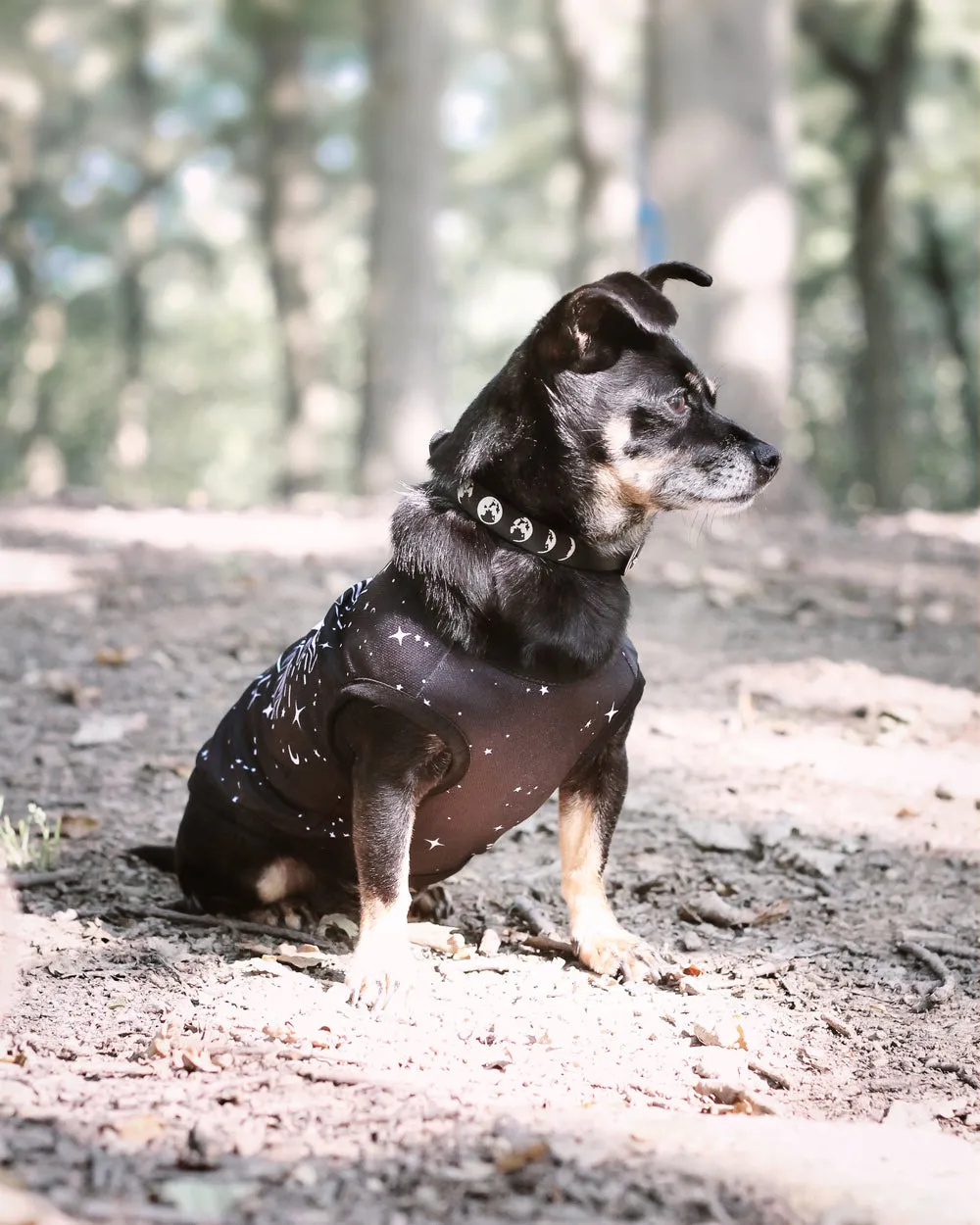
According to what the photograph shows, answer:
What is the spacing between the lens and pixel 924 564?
9.39 metres

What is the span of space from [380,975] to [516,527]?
1272 millimetres

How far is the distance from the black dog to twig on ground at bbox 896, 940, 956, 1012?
799 mm

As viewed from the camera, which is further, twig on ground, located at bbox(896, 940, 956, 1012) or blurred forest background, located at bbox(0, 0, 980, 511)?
blurred forest background, located at bbox(0, 0, 980, 511)

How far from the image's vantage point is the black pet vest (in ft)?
11.8

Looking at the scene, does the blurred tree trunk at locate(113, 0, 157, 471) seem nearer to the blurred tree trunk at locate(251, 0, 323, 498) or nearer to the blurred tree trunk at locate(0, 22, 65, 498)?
the blurred tree trunk at locate(0, 22, 65, 498)

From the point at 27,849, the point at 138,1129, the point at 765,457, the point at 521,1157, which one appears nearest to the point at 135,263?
the point at 27,849

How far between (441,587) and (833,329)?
2478 cm

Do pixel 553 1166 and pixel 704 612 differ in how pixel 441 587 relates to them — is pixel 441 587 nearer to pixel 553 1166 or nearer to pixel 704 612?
pixel 553 1166

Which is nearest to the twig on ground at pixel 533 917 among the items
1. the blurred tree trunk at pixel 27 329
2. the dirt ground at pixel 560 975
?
the dirt ground at pixel 560 975

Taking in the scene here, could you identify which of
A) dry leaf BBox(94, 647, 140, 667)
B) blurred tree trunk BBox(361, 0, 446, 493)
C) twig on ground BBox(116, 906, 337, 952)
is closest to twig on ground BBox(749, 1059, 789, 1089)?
twig on ground BBox(116, 906, 337, 952)

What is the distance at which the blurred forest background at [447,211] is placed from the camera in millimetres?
10914

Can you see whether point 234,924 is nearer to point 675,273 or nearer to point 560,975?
point 560,975

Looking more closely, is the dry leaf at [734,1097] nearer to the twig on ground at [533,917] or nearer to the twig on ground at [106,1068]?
the twig on ground at [533,917]

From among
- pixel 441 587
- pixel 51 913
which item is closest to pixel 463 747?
pixel 441 587
